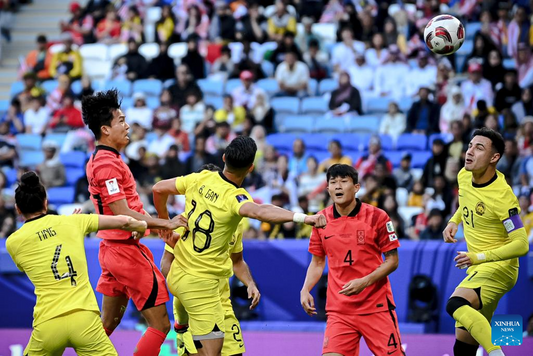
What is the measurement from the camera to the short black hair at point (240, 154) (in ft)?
21.8

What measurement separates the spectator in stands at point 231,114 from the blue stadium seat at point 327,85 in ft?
5.37

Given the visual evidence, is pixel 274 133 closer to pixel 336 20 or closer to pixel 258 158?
pixel 258 158

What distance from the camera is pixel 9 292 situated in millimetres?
11172

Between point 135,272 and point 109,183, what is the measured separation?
804 millimetres

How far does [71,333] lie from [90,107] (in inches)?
78.9

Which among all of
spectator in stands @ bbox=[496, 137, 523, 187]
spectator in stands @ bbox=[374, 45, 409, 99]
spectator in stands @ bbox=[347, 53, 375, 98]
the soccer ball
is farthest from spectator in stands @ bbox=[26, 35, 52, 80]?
the soccer ball

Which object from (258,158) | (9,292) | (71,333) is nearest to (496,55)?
(258,158)

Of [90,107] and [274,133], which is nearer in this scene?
[90,107]

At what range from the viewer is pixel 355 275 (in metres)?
7.07

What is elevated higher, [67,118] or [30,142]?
[67,118]

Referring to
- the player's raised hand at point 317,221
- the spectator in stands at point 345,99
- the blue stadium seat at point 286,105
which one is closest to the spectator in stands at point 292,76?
the blue stadium seat at point 286,105

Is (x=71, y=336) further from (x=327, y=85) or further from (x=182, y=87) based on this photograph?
(x=327, y=85)

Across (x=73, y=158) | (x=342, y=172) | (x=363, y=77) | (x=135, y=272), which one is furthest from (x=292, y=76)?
(x=135, y=272)

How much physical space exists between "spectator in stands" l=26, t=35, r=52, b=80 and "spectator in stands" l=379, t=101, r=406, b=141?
765 centimetres
